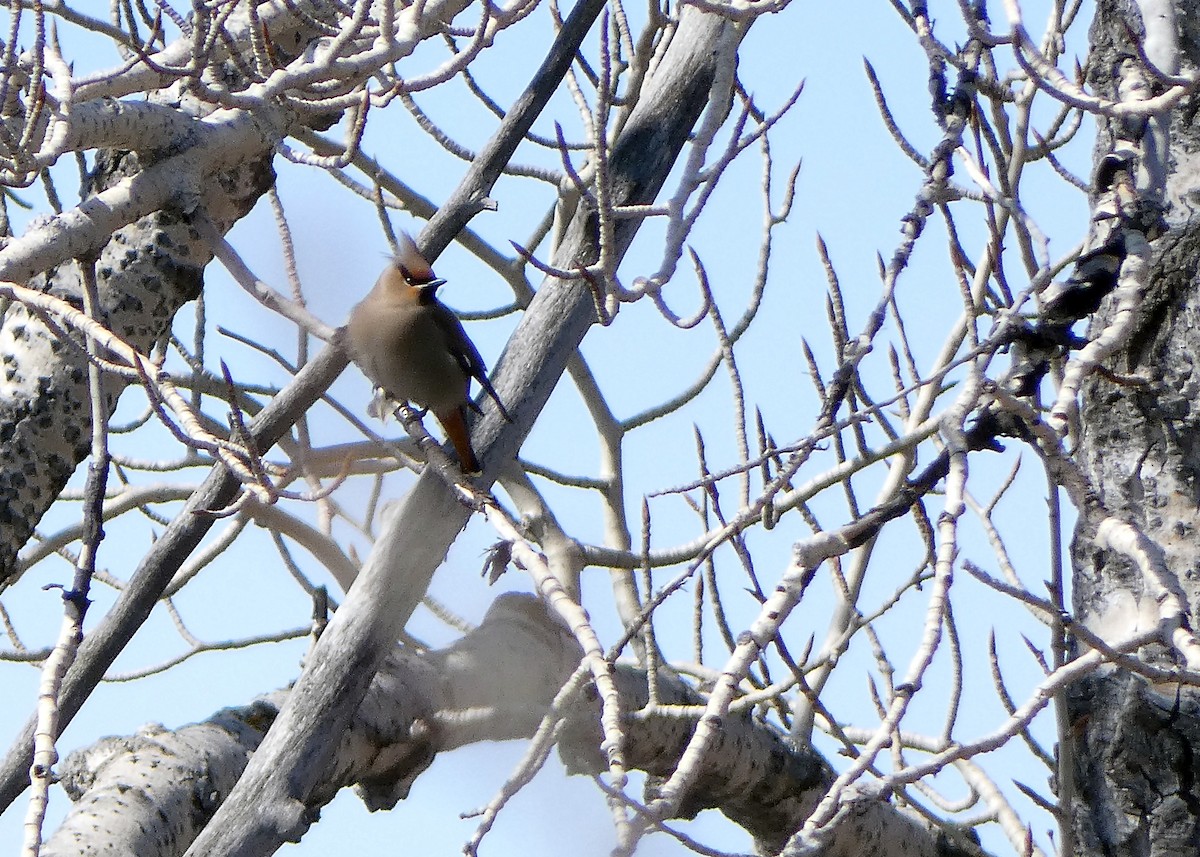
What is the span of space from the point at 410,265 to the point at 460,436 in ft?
3.01

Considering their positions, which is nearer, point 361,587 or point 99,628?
point 361,587

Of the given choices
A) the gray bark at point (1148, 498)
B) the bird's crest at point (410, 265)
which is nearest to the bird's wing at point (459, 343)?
the bird's crest at point (410, 265)

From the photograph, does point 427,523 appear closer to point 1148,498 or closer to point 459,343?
point 1148,498

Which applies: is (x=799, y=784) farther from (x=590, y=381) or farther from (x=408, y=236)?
(x=408, y=236)

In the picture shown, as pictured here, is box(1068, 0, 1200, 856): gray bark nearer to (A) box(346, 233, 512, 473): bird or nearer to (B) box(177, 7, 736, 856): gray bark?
(B) box(177, 7, 736, 856): gray bark

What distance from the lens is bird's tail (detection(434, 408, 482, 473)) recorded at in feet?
9.80

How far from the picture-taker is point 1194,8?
8.95ft

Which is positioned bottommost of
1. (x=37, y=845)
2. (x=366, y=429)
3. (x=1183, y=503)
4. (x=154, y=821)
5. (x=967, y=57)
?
(x=37, y=845)

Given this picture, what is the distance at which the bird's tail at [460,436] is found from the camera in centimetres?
299

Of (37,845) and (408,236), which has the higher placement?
(408,236)

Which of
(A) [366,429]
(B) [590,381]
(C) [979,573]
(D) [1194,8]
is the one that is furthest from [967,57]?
(B) [590,381]

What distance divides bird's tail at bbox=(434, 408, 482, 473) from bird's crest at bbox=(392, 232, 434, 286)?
1.43 ft

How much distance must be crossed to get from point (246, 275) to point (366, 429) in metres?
0.48

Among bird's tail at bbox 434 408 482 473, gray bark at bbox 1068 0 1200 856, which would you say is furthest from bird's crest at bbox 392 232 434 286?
gray bark at bbox 1068 0 1200 856
